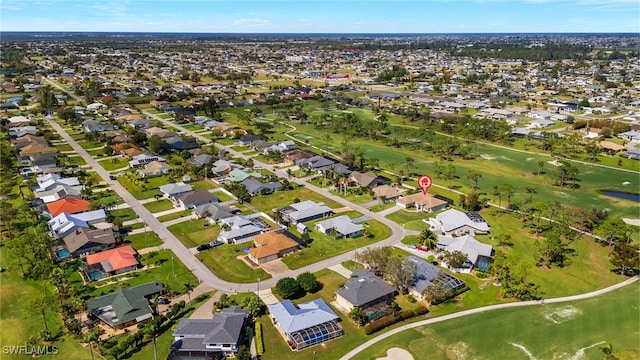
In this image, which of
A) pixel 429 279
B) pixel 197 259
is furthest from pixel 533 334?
pixel 197 259

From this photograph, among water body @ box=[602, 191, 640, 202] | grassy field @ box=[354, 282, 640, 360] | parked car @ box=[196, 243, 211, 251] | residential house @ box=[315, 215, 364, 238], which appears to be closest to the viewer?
grassy field @ box=[354, 282, 640, 360]

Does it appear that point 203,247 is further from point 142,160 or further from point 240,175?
point 142,160

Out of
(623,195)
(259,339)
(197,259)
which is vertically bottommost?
(259,339)

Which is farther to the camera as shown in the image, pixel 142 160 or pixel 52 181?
pixel 142 160

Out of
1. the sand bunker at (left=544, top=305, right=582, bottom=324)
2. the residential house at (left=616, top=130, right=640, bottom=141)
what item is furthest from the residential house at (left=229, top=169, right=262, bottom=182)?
the residential house at (left=616, top=130, right=640, bottom=141)

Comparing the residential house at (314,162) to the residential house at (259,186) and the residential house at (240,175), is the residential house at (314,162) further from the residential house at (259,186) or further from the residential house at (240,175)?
the residential house at (259,186)

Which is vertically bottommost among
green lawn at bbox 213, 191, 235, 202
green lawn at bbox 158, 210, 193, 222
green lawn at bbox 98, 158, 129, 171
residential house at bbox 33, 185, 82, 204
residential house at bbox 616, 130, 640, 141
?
green lawn at bbox 158, 210, 193, 222

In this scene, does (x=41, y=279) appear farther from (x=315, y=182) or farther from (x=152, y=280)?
(x=315, y=182)

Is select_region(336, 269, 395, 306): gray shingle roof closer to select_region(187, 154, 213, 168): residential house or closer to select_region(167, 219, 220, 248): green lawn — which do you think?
select_region(167, 219, 220, 248): green lawn
